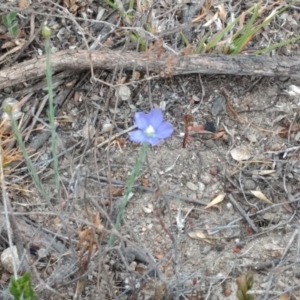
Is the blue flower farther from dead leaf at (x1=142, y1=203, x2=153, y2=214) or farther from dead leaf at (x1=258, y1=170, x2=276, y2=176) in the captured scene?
dead leaf at (x1=258, y1=170, x2=276, y2=176)

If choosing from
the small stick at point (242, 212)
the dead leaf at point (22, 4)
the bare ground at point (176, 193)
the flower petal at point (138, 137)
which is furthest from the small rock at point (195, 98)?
the flower petal at point (138, 137)

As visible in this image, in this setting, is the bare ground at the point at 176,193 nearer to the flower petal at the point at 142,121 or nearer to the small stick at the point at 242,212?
the small stick at the point at 242,212

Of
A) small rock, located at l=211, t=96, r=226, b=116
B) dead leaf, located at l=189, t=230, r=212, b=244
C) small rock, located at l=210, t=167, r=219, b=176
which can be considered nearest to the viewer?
dead leaf, located at l=189, t=230, r=212, b=244

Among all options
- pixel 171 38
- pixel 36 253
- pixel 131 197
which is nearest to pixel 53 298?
pixel 36 253

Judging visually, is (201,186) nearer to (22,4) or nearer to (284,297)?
(284,297)

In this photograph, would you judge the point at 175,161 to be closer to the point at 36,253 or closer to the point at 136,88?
the point at 136,88

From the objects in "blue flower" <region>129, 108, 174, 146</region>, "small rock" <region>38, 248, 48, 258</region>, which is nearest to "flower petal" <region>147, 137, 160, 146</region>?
"blue flower" <region>129, 108, 174, 146</region>
